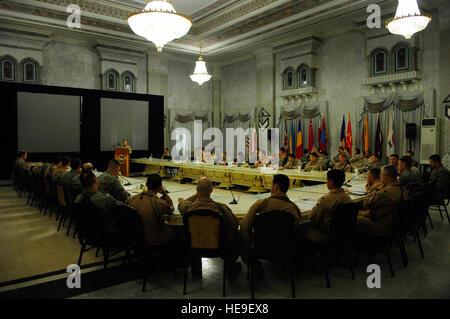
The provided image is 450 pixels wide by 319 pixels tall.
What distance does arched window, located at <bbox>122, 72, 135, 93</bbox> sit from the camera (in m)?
12.8

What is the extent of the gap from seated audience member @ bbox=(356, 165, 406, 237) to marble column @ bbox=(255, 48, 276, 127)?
369 inches

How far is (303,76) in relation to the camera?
11.5 m

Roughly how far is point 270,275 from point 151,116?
36.5 ft

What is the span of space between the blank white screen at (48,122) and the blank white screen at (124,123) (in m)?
0.96

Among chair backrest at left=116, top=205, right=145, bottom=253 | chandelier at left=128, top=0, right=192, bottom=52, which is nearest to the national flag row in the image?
chandelier at left=128, top=0, right=192, bottom=52

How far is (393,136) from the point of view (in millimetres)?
9344

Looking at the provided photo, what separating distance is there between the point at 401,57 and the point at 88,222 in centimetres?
901

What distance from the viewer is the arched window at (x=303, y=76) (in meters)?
11.3

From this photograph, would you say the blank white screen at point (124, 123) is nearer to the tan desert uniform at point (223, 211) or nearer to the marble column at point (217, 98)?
the marble column at point (217, 98)

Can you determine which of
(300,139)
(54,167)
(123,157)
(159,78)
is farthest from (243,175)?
(159,78)

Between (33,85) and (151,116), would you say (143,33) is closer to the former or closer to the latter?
(33,85)

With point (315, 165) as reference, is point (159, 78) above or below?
above

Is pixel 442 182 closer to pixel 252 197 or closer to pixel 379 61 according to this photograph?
pixel 252 197
